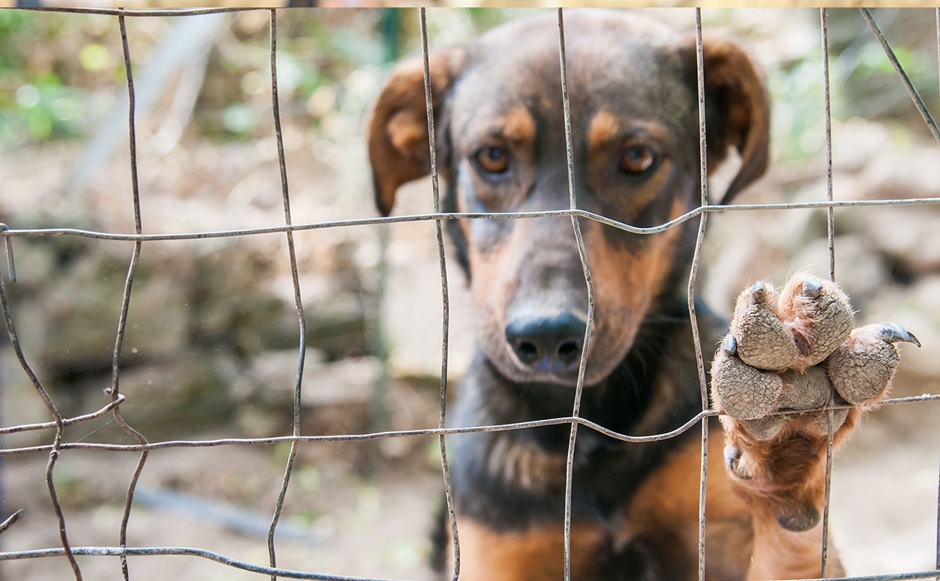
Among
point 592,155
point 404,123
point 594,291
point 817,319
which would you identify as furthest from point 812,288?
point 404,123

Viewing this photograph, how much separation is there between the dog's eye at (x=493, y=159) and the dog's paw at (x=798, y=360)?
1.17m

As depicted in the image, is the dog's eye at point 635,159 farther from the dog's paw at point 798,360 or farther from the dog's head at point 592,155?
the dog's paw at point 798,360

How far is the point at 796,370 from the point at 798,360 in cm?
3

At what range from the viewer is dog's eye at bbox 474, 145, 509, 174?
2389mm

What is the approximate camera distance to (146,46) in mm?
8188

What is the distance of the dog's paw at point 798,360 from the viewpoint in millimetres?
1312

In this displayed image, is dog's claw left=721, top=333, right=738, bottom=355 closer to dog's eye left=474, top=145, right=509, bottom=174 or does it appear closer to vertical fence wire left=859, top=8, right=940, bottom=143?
vertical fence wire left=859, top=8, right=940, bottom=143

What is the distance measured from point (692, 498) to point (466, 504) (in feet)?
2.44

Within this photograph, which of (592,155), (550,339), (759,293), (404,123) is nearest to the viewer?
(759,293)

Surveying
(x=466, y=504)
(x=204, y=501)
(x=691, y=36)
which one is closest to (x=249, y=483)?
(x=204, y=501)

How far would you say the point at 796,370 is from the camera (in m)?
1.38

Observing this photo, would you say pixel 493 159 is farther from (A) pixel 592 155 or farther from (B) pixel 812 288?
(B) pixel 812 288

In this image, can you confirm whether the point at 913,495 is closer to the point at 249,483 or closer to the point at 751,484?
the point at 751,484

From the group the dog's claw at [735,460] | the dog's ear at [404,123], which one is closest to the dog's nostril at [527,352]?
the dog's claw at [735,460]
